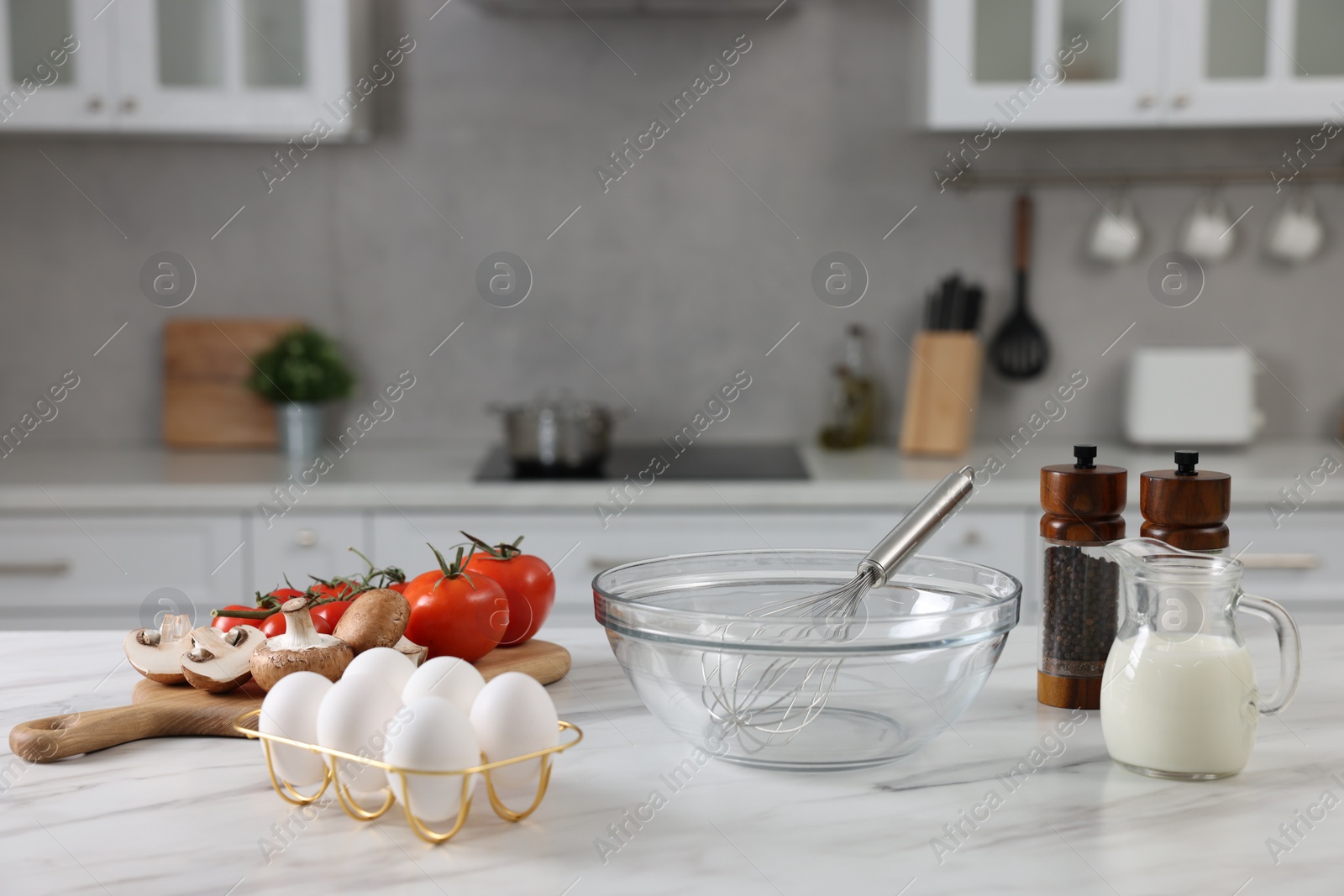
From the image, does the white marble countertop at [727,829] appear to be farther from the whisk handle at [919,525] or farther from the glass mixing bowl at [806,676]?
the whisk handle at [919,525]

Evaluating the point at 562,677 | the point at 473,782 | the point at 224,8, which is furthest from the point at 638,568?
the point at 224,8

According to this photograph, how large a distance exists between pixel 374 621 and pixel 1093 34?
6.09ft

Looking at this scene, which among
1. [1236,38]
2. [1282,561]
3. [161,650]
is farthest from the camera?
[1236,38]

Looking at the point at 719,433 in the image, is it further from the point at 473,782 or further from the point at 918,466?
the point at 473,782

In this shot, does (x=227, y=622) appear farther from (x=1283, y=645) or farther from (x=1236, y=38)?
(x=1236, y=38)

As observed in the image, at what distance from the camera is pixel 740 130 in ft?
8.29

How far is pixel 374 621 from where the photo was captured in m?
0.87

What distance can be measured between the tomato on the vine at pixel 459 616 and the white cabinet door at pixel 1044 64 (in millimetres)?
1599

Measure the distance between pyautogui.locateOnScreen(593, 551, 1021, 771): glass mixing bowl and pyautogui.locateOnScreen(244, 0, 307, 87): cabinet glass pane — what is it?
67.2 inches

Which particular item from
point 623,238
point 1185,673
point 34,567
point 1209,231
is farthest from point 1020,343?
point 34,567

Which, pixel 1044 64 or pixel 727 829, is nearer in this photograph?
pixel 727 829

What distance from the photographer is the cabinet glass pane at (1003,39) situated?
217 cm

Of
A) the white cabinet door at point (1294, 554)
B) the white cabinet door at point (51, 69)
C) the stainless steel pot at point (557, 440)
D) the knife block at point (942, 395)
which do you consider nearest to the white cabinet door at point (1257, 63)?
the knife block at point (942, 395)

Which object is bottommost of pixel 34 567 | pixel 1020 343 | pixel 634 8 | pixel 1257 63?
pixel 34 567
